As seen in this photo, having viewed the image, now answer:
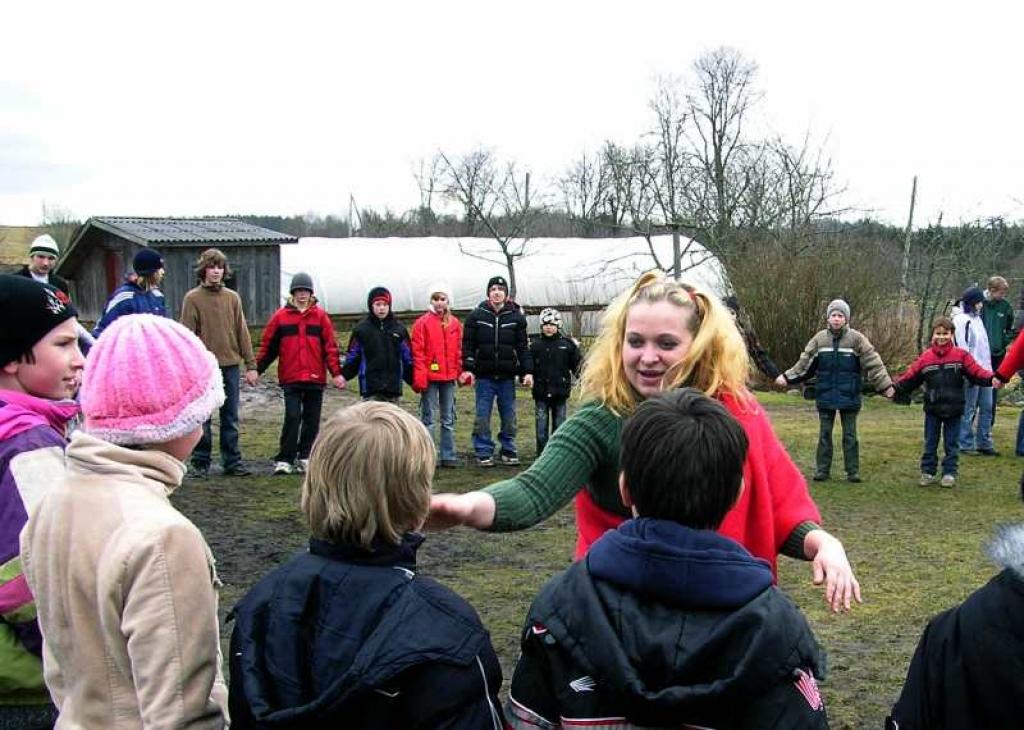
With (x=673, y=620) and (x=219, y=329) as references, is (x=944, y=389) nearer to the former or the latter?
(x=219, y=329)

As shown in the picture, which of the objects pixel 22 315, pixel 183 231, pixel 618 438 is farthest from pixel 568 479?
pixel 183 231

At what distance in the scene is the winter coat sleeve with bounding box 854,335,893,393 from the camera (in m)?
10.2

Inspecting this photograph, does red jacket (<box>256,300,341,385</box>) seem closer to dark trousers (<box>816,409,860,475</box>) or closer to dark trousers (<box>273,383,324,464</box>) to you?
dark trousers (<box>273,383,324,464</box>)

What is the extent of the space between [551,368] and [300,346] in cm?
277

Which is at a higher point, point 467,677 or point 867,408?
point 467,677

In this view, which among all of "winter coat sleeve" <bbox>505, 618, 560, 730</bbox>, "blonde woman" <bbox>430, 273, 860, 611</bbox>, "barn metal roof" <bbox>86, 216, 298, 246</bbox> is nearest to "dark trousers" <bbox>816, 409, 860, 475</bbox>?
"blonde woman" <bbox>430, 273, 860, 611</bbox>

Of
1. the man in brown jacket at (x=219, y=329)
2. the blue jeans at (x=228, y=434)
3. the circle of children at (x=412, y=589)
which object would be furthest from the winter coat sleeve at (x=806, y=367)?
the circle of children at (x=412, y=589)

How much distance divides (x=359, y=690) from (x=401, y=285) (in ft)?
98.2

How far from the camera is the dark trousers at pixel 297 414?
10.1 metres

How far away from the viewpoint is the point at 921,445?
41.5 feet

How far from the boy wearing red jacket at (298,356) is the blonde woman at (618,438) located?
744cm

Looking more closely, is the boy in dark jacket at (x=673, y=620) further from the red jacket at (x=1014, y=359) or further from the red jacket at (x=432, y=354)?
the red jacket at (x=432, y=354)

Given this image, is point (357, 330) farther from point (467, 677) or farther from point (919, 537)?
point (467, 677)

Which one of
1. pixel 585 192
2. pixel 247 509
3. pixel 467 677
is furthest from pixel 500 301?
pixel 585 192
